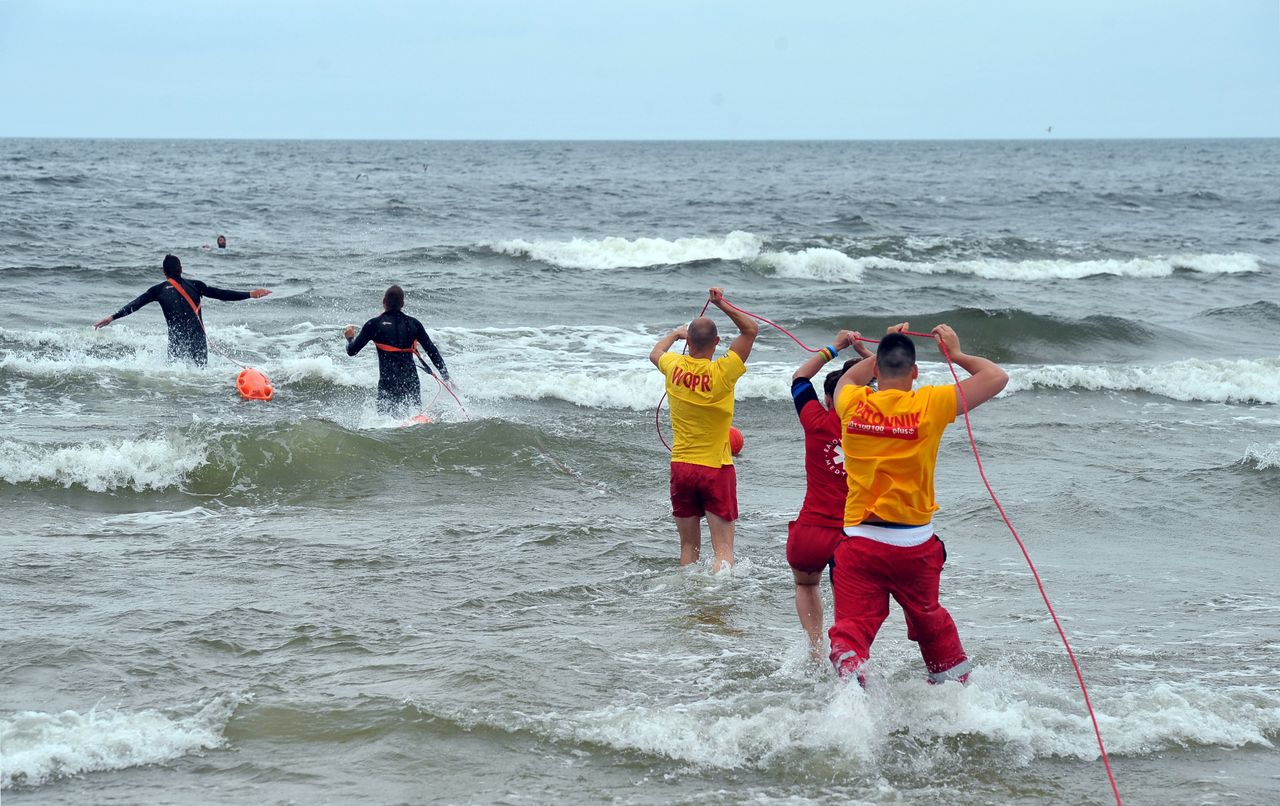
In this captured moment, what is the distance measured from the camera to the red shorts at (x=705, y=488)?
7289 millimetres

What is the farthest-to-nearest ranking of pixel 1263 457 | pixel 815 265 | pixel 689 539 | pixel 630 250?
pixel 630 250
pixel 815 265
pixel 1263 457
pixel 689 539

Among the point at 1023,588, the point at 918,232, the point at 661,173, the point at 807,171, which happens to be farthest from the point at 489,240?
the point at 807,171

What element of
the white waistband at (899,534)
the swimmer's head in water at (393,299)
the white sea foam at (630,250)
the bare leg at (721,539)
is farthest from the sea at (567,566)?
the white sea foam at (630,250)

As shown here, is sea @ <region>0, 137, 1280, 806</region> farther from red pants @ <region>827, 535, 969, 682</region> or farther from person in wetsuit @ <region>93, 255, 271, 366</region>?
person in wetsuit @ <region>93, 255, 271, 366</region>

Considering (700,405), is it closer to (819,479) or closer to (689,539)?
(689,539)

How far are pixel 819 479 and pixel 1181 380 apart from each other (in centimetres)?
1155

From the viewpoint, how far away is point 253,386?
44.9 feet

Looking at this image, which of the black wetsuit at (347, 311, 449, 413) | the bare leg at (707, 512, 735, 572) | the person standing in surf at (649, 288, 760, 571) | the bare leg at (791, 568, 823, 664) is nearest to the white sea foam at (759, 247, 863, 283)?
the black wetsuit at (347, 311, 449, 413)

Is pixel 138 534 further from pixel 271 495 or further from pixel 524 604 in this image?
pixel 524 604

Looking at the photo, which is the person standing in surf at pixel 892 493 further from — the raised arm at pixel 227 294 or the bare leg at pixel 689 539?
the raised arm at pixel 227 294

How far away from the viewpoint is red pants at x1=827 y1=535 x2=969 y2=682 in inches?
198

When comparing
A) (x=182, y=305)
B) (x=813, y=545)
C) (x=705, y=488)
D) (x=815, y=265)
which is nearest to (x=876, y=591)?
(x=813, y=545)

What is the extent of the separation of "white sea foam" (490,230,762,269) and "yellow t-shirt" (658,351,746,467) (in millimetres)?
20498

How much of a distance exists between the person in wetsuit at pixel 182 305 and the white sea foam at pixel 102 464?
2474 millimetres
